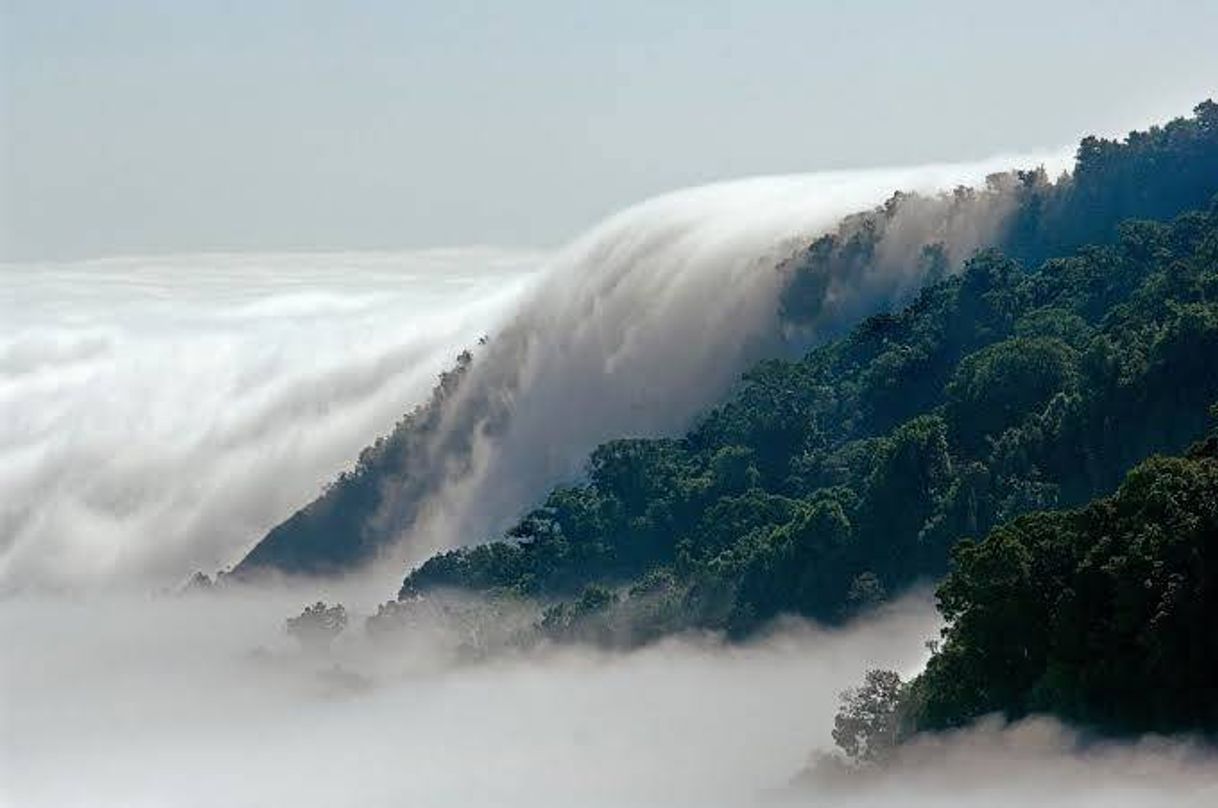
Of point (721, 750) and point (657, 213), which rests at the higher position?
point (657, 213)

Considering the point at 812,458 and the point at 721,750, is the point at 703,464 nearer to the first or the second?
the point at 812,458

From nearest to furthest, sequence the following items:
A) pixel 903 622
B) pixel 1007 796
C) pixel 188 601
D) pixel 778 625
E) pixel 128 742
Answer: pixel 1007 796
pixel 903 622
pixel 778 625
pixel 128 742
pixel 188 601

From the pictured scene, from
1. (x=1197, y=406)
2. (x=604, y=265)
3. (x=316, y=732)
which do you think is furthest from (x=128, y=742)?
(x=604, y=265)

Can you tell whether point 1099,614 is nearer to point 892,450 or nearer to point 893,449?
point 893,449

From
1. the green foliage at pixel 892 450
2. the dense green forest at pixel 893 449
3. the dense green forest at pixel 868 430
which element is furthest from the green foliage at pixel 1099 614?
the dense green forest at pixel 868 430

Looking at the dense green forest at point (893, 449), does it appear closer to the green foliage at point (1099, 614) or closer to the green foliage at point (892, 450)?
the green foliage at point (892, 450)

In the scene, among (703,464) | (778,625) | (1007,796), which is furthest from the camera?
(703,464)

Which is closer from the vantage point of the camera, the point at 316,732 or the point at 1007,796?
the point at 1007,796
